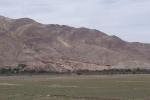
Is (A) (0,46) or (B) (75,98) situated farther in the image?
(A) (0,46)

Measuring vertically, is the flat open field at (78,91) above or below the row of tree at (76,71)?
above

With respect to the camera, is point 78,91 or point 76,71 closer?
point 78,91

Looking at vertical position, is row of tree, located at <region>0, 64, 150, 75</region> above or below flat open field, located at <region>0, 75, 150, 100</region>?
below

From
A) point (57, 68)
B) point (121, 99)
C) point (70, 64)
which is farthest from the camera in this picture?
point (70, 64)

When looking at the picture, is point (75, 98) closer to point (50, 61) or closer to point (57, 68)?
point (57, 68)

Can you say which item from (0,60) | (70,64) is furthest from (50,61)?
(0,60)

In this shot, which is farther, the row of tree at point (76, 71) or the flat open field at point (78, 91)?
the row of tree at point (76, 71)

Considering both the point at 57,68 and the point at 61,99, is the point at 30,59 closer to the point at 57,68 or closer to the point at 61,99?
the point at 57,68

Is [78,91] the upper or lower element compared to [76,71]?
upper

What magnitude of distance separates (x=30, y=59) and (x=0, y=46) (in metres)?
13.1

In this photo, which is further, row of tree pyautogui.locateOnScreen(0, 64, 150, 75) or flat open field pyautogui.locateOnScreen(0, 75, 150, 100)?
row of tree pyautogui.locateOnScreen(0, 64, 150, 75)

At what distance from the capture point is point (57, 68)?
586ft

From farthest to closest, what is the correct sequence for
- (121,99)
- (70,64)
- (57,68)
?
(70,64) < (57,68) < (121,99)

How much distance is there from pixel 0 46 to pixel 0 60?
12.2 m
